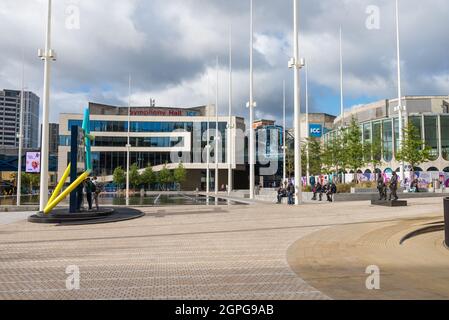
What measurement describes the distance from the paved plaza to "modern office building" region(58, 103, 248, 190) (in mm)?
66291

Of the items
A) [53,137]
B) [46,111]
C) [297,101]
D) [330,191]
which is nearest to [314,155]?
[330,191]

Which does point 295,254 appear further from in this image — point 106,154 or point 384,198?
point 106,154

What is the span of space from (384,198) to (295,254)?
55.1 ft

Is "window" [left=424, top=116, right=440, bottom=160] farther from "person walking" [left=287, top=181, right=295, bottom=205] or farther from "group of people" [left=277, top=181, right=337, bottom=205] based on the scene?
Result: "person walking" [left=287, top=181, right=295, bottom=205]

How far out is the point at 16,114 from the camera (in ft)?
227

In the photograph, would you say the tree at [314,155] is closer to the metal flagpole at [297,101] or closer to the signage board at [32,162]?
the metal flagpole at [297,101]

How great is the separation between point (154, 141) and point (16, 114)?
26871 millimetres

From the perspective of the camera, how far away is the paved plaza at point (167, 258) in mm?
6301

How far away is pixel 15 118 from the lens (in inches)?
2800

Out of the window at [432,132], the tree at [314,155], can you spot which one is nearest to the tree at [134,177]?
the tree at [314,155]

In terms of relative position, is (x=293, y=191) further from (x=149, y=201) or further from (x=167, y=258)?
(x=167, y=258)

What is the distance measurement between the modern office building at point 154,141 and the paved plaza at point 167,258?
66.3m

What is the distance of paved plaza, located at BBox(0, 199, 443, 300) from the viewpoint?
630 cm
